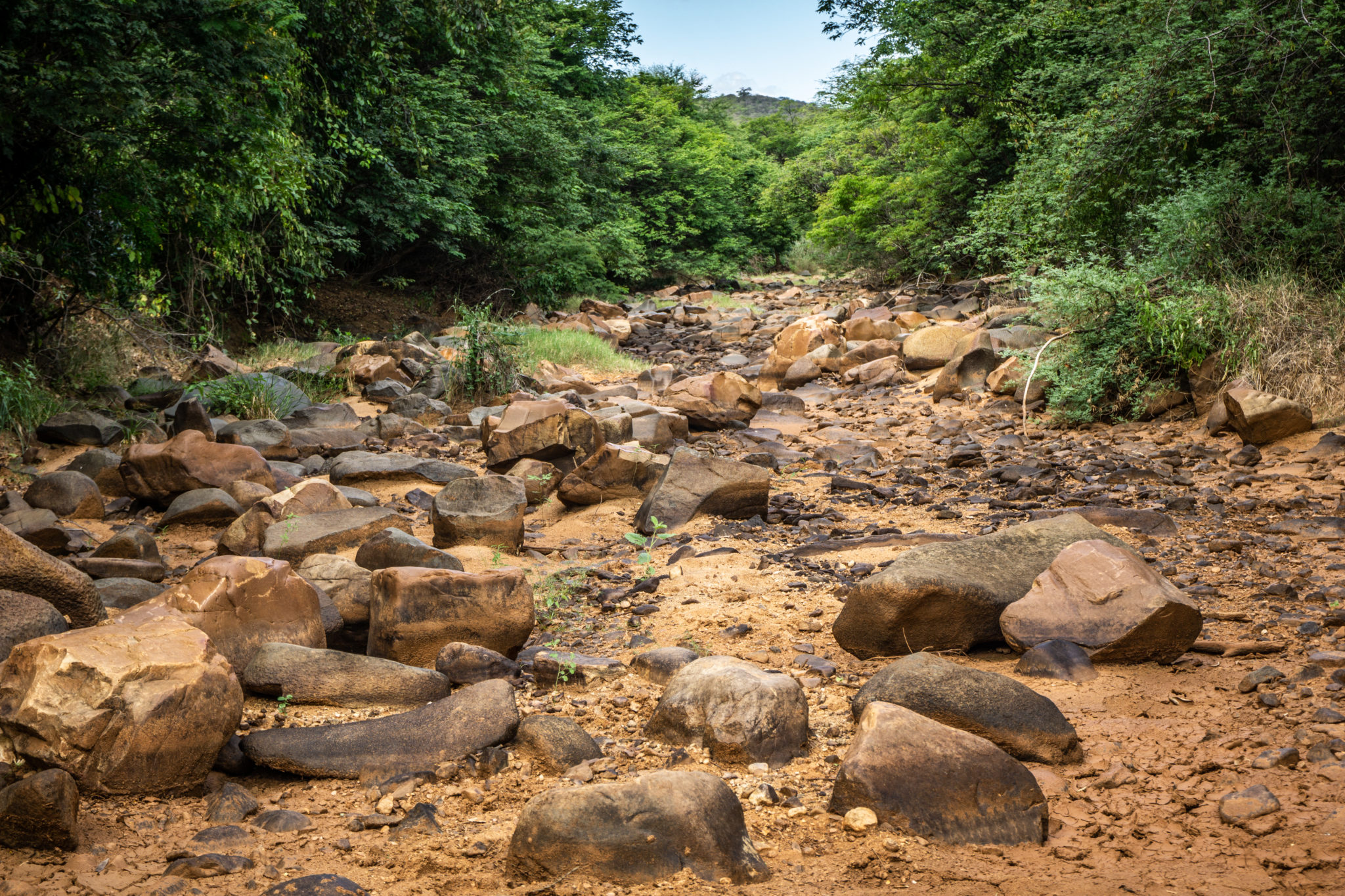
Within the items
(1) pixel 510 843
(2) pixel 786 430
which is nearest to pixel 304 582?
(1) pixel 510 843

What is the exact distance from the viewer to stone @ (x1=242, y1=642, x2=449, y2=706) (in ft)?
10.1

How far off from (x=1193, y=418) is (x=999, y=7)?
10512 millimetres

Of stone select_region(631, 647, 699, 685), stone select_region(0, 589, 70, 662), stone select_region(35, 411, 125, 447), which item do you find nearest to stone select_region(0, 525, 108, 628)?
stone select_region(0, 589, 70, 662)

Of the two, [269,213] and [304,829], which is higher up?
[269,213]

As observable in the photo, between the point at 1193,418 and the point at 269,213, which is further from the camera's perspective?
the point at 269,213

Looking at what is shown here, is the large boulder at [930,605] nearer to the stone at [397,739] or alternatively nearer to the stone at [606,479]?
the stone at [397,739]

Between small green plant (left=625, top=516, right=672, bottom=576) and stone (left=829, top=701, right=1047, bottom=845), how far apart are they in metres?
2.45

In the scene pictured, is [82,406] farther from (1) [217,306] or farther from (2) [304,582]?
(2) [304,582]

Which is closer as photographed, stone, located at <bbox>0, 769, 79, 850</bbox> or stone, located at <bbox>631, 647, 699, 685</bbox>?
stone, located at <bbox>0, 769, 79, 850</bbox>

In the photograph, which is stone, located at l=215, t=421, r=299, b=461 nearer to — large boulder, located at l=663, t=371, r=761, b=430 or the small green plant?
the small green plant

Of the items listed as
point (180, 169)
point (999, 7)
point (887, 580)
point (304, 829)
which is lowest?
point (304, 829)

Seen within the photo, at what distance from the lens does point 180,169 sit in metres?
7.52

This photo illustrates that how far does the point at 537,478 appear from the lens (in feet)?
21.8

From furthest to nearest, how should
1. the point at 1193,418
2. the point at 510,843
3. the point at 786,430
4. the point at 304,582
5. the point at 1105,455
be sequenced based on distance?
1. the point at 786,430
2. the point at 1193,418
3. the point at 1105,455
4. the point at 304,582
5. the point at 510,843
